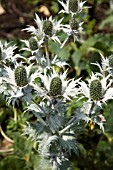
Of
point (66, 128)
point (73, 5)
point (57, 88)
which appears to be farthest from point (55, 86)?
point (73, 5)

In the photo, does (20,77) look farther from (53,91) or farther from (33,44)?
(33,44)

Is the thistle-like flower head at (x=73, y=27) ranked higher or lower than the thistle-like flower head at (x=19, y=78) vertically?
higher

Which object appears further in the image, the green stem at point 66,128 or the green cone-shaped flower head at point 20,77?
the green stem at point 66,128

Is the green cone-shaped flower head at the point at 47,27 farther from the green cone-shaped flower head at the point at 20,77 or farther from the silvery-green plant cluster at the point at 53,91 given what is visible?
the green cone-shaped flower head at the point at 20,77

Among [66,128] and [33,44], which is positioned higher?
[33,44]

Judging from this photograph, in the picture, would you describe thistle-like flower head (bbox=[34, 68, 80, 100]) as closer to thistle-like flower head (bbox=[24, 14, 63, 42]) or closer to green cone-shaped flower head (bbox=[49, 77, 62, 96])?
green cone-shaped flower head (bbox=[49, 77, 62, 96])

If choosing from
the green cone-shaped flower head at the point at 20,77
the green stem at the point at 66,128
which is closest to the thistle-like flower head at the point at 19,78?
the green cone-shaped flower head at the point at 20,77

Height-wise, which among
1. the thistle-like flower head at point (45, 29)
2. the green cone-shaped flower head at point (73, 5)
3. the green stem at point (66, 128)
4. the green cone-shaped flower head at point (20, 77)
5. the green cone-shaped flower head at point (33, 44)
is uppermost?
the green cone-shaped flower head at point (73, 5)
